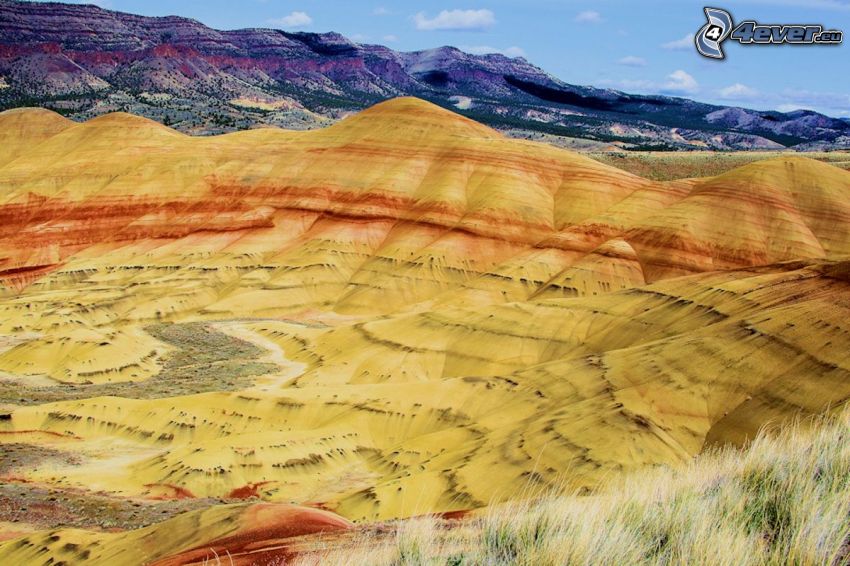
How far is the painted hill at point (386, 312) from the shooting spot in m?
34.3

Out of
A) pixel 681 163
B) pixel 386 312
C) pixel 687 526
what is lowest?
pixel 386 312

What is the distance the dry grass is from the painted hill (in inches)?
375

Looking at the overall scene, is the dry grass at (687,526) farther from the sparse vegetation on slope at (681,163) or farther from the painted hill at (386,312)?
the sparse vegetation on slope at (681,163)

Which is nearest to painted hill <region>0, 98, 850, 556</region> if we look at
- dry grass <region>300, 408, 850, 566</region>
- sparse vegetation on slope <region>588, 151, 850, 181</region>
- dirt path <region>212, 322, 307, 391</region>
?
dirt path <region>212, 322, 307, 391</region>

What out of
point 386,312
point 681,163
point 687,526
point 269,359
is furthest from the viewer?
point 681,163

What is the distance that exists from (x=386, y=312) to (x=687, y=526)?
7971cm

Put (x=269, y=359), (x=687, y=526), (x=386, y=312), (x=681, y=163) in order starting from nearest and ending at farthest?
(x=687, y=526) < (x=269, y=359) < (x=386, y=312) < (x=681, y=163)

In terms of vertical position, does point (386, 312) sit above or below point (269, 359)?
above

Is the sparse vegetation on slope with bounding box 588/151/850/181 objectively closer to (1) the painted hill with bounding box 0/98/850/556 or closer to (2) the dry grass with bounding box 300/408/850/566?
(1) the painted hill with bounding box 0/98/850/556

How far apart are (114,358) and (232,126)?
136 meters

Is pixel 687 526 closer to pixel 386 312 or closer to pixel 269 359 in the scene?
pixel 269 359

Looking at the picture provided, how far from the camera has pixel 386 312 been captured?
86938 millimetres

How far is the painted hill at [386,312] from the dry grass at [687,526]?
9.52 m

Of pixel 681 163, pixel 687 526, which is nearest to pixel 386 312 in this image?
pixel 681 163
